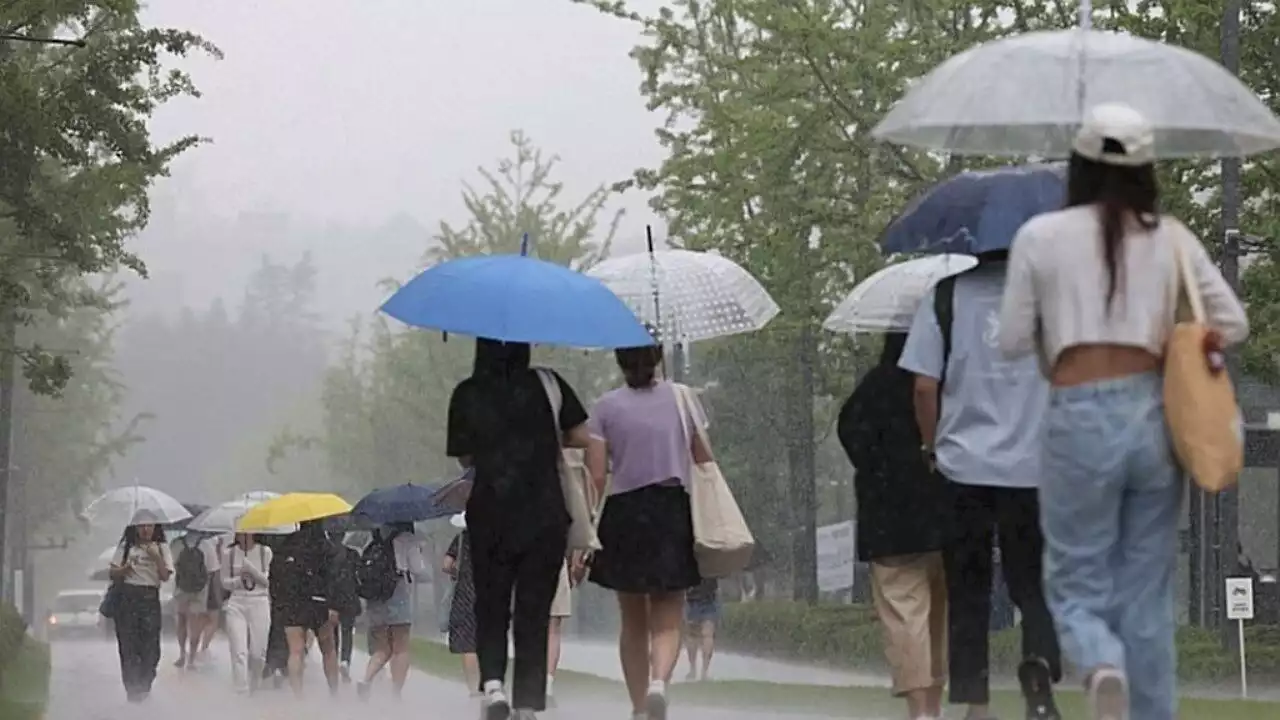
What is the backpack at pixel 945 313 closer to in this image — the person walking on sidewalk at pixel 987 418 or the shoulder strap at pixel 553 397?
the person walking on sidewalk at pixel 987 418

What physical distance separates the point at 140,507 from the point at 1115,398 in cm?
1847

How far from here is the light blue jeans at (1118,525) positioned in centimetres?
605

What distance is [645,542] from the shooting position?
10.1m

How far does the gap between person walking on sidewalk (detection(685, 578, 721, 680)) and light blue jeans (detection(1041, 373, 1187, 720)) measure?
16.7m

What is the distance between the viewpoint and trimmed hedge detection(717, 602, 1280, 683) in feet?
69.7

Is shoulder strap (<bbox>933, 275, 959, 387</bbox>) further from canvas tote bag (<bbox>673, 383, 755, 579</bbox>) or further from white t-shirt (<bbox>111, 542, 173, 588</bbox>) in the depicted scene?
white t-shirt (<bbox>111, 542, 173, 588</bbox>)

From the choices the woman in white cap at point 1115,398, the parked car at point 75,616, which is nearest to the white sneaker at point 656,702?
the woman in white cap at point 1115,398

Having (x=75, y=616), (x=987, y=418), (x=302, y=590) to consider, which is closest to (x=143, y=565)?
(x=302, y=590)

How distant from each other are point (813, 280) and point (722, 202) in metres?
1.61

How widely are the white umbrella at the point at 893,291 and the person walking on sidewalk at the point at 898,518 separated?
37.2 inches

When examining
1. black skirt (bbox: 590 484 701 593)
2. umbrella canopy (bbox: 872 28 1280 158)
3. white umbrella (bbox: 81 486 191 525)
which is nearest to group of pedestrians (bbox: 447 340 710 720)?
black skirt (bbox: 590 484 701 593)

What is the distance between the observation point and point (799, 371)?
32.7 m

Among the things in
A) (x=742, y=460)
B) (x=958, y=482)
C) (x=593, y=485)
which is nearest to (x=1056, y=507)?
(x=958, y=482)

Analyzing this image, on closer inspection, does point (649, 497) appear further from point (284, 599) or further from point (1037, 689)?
point (284, 599)
